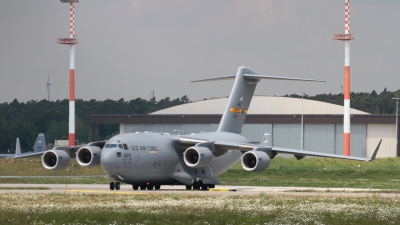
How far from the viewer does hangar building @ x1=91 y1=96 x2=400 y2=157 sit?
83688mm

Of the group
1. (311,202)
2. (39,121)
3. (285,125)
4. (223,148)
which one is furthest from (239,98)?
(39,121)

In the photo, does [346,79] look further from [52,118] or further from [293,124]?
[52,118]

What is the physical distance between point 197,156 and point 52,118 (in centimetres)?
10352

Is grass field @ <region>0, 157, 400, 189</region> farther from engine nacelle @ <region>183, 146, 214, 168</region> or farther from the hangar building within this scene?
the hangar building

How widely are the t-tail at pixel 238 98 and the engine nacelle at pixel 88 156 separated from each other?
26.9ft

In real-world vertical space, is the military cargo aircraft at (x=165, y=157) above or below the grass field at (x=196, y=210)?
above

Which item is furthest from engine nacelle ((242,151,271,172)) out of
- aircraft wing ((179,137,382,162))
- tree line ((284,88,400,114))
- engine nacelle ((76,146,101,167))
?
tree line ((284,88,400,114))

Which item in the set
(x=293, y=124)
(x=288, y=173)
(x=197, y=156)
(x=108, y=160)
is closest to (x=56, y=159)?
(x=108, y=160)

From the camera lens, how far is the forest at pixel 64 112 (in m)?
116

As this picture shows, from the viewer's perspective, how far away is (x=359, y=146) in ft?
275

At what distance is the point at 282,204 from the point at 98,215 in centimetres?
719

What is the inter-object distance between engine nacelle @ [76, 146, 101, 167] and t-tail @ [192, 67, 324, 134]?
8.19 metres

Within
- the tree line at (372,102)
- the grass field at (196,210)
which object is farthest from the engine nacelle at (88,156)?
the tree line at (372,102)

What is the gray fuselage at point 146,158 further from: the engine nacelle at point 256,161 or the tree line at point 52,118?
the tree line at point 52,118
